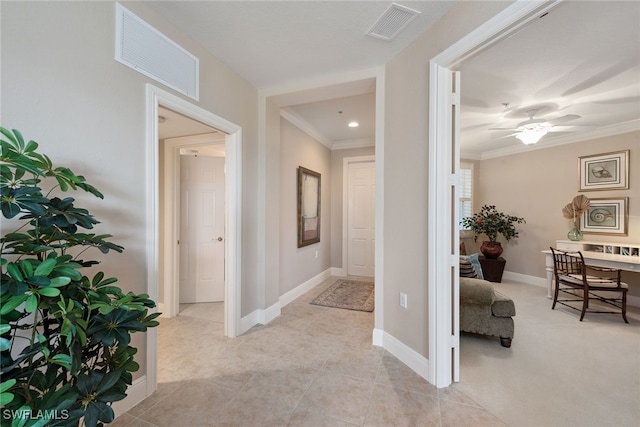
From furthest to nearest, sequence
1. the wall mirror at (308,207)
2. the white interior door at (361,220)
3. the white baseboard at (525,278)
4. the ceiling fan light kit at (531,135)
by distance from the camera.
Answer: the white interior door at (361,220), the white baseboard at (525,278), the wall mirror at (308,207), the ceiling fan light kit at (531,135)

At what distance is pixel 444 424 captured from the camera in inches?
63.1

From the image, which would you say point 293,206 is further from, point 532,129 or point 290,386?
point 532,129

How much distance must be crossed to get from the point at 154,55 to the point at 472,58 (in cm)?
215

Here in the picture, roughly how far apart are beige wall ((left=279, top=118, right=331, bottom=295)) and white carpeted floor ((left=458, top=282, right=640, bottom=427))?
2.26 meters

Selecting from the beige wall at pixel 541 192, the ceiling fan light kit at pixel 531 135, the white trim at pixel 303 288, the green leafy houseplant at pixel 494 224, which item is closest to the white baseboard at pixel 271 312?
Answer: the white trim at pixel 303 288

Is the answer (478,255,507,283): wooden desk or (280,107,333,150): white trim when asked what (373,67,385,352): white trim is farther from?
(478,255,507,283): wooden desk

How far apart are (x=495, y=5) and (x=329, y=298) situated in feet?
11.5

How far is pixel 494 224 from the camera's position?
201 inches

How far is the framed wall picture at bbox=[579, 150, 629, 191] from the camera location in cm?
386

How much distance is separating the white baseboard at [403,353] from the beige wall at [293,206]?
1524mm

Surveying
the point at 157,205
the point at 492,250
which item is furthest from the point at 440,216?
the point at 492,250

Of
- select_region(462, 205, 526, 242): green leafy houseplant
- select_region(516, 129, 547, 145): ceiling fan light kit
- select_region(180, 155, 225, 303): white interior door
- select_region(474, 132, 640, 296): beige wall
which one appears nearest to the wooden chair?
select_region(474, 132, 640, 296): beige wall

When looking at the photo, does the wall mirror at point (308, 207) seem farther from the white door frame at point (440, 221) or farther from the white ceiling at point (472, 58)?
the white door frame at point (440, 221)

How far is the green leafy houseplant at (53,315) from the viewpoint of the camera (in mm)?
788
